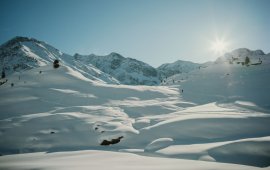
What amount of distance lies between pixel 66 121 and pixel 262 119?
18.3 m

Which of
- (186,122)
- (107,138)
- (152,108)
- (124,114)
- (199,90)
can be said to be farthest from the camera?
(199,90)

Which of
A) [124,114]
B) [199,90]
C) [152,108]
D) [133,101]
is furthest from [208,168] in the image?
[199,90]

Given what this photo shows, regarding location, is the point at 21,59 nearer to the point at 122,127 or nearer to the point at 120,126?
the point at 120,126

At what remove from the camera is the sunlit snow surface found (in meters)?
12.2

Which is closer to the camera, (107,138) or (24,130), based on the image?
(107,138)

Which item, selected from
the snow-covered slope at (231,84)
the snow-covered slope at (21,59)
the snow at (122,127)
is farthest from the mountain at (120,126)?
the snow-covered slope at (21,59)

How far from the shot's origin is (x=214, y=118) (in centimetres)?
2111

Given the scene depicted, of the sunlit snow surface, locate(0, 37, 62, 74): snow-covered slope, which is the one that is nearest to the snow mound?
the sunlit snow surface

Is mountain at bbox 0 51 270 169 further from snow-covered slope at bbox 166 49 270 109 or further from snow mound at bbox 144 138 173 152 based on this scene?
snow-covered slope at bbox 166 49 270 109

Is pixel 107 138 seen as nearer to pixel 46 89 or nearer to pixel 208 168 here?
pixel 208 168

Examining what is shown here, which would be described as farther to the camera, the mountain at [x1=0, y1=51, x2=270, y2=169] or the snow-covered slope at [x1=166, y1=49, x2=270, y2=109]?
the snow-covered slope at [x1=166, y1=49, x2=270, y2=109]

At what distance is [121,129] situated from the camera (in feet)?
69.5

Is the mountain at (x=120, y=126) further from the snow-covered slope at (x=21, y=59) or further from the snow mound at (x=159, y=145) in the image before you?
the snow-covered slope at (x=21, y=59)

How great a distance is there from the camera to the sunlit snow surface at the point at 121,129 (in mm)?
12250
